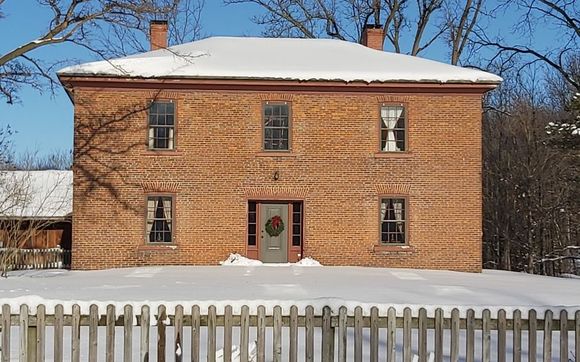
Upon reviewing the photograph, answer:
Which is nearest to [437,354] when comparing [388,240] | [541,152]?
[388,240]

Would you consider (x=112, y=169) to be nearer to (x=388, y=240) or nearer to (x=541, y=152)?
(x=388, y=240)

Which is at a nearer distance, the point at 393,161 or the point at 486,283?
the point at 486,283

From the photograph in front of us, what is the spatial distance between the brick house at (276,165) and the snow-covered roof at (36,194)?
7049mm

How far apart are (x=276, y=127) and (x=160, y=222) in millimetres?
4918

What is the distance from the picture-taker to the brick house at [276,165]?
22.9 m

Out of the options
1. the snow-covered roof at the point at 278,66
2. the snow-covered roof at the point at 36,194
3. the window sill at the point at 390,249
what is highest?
the snow-covered roof at the point at 278,66

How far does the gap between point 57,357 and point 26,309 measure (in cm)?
60

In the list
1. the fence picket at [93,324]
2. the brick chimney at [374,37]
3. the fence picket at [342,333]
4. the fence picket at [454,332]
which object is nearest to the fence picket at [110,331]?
the fence picket at [93,324]

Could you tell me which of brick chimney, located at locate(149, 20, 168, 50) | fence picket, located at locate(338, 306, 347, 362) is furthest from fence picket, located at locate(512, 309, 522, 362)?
brick chimney, located at locate(149, 20, 168, 50)

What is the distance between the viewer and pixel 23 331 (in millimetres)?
7027

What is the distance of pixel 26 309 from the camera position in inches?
276

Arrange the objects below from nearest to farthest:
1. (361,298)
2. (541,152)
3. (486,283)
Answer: (361,298) → (486,283) → (541,152)

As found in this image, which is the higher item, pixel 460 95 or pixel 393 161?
pixel 460 95

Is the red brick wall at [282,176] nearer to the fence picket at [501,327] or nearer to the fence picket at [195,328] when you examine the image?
the fence picket at [195,328]
